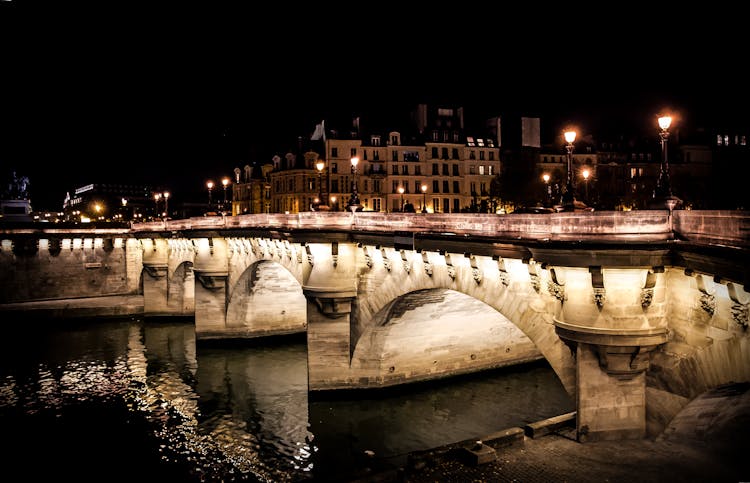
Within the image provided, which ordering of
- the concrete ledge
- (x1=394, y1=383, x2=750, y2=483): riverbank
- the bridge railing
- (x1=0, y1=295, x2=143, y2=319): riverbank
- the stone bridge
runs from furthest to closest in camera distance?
(x1=0, y1=295, x2=143, y2=319): riverbank < the concrete ledge < (x1=394, y1=383, x2=750, y2=483): riverbank < the stone bridge < the bridge railing

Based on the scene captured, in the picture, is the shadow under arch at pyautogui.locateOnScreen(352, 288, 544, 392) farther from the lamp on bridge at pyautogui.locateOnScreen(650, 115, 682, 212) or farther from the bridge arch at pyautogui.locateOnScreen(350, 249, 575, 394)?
the lamp on bridge at pyautogui.locateOnScreen(650, 115, 682, 212)

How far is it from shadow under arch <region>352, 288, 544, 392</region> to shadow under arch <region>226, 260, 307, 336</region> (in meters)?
12.7

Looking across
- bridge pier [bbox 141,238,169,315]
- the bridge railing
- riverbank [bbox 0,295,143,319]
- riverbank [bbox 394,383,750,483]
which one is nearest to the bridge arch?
the bridge railing

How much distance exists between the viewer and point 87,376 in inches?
1292

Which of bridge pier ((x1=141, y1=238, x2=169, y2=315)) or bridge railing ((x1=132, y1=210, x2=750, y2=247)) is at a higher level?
bridge railing ((x1=132, y1=210, x2=750, y2=247))

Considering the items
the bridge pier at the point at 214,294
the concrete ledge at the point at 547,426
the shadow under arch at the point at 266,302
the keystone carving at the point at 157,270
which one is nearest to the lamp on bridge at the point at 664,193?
the concrete ledge at the point at 547,426

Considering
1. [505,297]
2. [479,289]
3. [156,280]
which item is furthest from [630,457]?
[156,280]

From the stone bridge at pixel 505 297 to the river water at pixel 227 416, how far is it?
1.93 meters

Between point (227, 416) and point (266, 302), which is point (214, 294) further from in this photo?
point (227, 416)

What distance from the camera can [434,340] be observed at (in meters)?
27.6

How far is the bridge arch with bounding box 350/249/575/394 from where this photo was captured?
50.1 ft

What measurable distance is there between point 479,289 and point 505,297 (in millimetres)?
1206

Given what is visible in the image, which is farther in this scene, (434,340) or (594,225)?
(434,340)

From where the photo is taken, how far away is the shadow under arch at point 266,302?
38.2m
